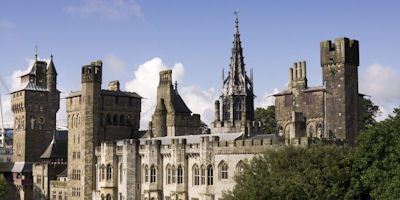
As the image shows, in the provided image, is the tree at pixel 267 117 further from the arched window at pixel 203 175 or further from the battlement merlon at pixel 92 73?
the arched window at pixel 203 175

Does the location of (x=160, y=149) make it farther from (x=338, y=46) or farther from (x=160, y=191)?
(x=338, y=46)

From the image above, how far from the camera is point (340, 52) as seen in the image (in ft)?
215

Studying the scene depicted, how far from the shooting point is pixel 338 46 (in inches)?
2589

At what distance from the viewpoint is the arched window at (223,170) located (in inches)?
2172

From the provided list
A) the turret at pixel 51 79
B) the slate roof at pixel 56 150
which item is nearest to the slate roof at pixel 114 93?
the slate roof at pixel 56 150

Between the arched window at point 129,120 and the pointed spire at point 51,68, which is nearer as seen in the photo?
the arched window at point 129,120

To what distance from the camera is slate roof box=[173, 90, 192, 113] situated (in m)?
77.2

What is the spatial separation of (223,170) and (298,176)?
1305 centimetres

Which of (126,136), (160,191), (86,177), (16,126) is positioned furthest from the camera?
(16,126)

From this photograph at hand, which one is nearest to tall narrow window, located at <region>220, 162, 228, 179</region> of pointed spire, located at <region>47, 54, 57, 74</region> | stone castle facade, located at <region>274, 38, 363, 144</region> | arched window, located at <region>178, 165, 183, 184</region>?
arched window, located at <region>178, 165, 183, 184</region>

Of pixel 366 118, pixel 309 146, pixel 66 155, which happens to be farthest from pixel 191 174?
pixel 366 118

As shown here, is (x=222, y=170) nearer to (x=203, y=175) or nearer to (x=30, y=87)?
(x=203, y=175)

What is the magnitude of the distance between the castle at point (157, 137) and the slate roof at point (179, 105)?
0.18m

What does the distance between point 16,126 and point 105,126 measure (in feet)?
82.7
